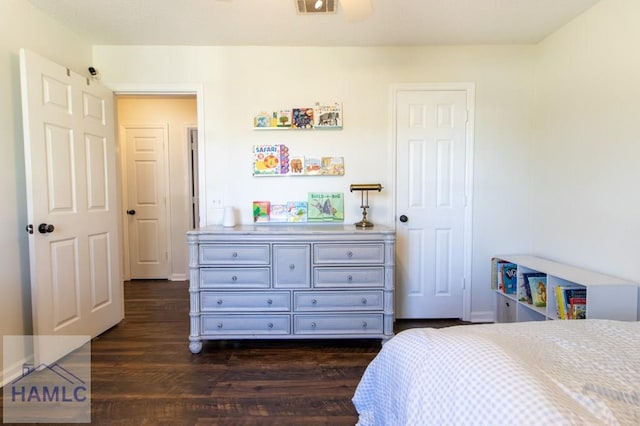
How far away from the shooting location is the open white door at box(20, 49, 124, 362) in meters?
2.03

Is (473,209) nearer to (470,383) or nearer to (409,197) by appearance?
(409,197)

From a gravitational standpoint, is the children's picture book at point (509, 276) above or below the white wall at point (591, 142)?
below

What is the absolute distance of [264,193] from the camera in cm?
280

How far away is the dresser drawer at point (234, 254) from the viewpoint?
7.57 feet

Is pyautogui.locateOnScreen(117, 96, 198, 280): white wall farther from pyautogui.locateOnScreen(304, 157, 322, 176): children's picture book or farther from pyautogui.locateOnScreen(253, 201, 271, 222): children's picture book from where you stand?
pyautogui.locateOnScreen(304, 157, 322, 176): children's picture book

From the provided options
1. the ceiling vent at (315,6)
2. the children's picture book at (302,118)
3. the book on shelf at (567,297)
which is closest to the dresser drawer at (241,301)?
the children's picture book at (302,118)

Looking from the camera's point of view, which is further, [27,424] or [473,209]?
[473,209]

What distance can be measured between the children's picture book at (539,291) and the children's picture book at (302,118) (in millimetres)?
2178

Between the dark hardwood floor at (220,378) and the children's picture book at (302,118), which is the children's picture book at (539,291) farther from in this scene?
the children's picture book at (302,118)

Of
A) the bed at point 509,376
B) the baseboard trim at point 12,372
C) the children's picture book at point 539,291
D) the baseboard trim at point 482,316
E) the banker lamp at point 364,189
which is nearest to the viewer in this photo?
the bed at point 509,376

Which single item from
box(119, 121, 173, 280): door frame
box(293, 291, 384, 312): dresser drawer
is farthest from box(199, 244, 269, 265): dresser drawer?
box(119, 121, 173, 280): door frame

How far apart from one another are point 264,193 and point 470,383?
2.25m

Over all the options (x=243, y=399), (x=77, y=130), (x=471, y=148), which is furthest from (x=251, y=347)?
(x=471, y=148)

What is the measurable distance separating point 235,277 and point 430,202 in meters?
1.81
